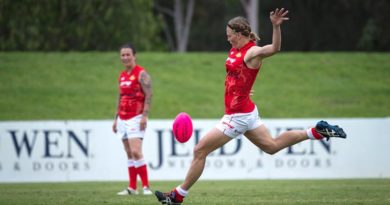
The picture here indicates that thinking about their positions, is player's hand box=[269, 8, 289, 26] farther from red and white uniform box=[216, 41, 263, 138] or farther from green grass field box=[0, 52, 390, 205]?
Answer: green grass field box=[0, 52, 390, 205]

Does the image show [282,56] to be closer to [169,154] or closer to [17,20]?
[17,20]

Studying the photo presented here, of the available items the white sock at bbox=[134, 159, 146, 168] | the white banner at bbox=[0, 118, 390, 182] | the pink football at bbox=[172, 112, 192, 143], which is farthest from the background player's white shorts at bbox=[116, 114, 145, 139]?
the white banner at bbox=[0, 118, 390, 182]

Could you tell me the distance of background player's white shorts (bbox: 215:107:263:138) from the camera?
390 inches

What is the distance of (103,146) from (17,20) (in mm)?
16586

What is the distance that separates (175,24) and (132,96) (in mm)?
37468

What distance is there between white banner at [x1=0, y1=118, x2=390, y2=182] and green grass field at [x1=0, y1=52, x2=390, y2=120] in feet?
20.4

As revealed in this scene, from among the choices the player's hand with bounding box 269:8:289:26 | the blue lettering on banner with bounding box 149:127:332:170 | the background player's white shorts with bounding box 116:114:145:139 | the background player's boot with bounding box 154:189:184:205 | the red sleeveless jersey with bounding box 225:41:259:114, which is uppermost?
the player's hand with bounding box 269:8:289:26

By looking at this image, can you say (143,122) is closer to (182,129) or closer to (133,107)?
(133,107)

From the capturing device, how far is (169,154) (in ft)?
62.2

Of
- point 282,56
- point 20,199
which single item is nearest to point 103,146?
point 20,199

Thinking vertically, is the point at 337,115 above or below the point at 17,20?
below

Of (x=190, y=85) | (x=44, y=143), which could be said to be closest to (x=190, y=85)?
(x=190, y=85)

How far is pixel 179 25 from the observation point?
49.1 metres

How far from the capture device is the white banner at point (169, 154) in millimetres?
18766
